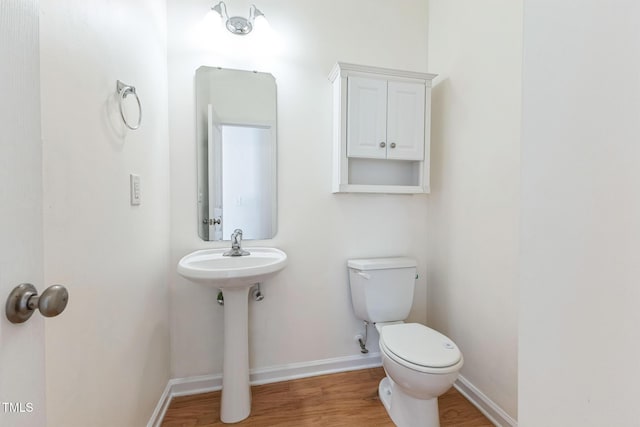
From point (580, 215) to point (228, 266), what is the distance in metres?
1.43

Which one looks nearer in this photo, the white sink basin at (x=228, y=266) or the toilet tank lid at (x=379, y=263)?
the white sink basin at (x=228, y=266)

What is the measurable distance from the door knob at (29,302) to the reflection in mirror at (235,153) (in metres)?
1.18

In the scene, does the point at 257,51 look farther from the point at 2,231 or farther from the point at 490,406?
the point at 490,406

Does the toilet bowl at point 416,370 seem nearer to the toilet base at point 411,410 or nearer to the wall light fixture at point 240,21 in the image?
the toilet base at point 411,410

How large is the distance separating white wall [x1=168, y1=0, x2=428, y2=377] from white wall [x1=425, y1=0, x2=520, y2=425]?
0.19 meters

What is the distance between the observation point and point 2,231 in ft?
1.32

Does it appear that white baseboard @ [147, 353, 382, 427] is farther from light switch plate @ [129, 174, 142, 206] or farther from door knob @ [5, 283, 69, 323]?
door knob @ [5, 283, 69, 323]

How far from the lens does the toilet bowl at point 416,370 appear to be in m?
1.15

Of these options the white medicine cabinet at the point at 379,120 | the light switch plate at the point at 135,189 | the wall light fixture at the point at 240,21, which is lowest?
the light switch plate at the point at 135,189

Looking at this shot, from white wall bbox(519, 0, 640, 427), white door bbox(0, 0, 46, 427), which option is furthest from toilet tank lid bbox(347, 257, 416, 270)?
white door bbox(0, 0, 46, 427)

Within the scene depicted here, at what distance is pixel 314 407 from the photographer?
1.48m

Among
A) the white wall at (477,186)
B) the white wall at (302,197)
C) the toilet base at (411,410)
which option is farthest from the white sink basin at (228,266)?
the white wall at (477,186)

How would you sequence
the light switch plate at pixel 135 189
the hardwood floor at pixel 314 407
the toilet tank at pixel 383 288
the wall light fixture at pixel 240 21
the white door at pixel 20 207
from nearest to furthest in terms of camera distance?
the white door at pixel 20 207 → the light switch plate at pixel 135 189 → the hardwood floor at pixel 314 407 → the wall light fixture at pixel 240 21 → the toilet tank at pixel 383 288

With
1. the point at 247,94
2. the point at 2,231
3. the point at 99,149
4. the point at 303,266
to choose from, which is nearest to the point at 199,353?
the point at 303,266
